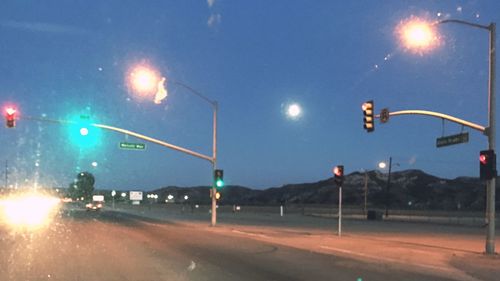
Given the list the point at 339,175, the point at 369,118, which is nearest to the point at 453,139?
the point at 369,118

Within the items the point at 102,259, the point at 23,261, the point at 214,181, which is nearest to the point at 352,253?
the point at 102,259

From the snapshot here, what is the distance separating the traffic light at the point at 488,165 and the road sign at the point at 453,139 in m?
1.22

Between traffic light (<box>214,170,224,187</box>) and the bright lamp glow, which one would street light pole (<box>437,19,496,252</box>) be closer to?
the bright lamp glow

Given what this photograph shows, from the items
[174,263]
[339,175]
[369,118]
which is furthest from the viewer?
[339,175]

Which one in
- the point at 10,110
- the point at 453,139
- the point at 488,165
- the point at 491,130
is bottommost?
the point at 488,165

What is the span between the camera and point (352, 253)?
23250 mm

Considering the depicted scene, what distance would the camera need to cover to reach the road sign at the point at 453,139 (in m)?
25.7

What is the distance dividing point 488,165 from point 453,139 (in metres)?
2.32

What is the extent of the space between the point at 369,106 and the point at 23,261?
54.3 feet

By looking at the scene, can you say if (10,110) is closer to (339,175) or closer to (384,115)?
(339,175)

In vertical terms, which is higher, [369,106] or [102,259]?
[369,106]

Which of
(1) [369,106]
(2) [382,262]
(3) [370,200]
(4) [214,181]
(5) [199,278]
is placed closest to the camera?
(5) [199,278]

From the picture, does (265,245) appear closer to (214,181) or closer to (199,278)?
(199,278)

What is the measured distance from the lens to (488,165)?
80.2ft
